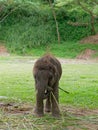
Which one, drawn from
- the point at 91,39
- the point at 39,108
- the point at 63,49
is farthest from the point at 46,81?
the point at 91,39

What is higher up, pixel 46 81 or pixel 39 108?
pixel 46 81

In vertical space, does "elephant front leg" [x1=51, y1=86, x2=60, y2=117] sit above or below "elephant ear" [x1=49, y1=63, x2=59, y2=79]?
below

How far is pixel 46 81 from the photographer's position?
25.5 feet

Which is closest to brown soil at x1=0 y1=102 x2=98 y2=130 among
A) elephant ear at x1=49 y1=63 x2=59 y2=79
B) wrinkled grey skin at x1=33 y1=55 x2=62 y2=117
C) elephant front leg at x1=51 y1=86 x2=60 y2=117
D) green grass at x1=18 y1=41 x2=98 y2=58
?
elephant front leg at x1=51 y1=86 x2=60 y2=117

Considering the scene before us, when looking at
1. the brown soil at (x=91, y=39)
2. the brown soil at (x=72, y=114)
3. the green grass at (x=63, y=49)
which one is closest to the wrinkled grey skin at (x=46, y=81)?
the brown soil at (x=72, y=114)

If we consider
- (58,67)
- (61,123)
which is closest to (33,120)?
(61,123)

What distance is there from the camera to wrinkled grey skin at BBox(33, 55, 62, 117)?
775 cm

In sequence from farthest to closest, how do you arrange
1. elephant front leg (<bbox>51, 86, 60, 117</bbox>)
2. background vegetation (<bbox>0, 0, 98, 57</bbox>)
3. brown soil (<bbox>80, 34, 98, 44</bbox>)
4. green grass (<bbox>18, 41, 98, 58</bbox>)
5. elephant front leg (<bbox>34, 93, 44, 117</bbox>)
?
brown soil (<bbox>80, 34, 98, 44</bbox>), background vegetation (<bbox>0, 0, 98, 57</bbox>), green grass (<bbox>18, 41, 98, 58</bbox>), elephant front leg (<bbox>51, 86, 60, 117</bbox>), elephant front leg (<bbox>34, 93, 44, 117</bbox>)

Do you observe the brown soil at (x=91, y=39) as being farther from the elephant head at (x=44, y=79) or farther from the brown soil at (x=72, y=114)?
the elephant head at (x=44, y=79)

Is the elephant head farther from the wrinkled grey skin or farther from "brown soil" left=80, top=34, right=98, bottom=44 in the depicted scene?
"brown soil" left=80, top=34, right=98, bottom=44

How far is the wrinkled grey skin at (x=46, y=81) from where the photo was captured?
7746 mm

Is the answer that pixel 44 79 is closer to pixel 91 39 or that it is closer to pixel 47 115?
pixel 47 115

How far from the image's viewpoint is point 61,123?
771 centimetres

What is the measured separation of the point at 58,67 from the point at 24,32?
1222 inches
